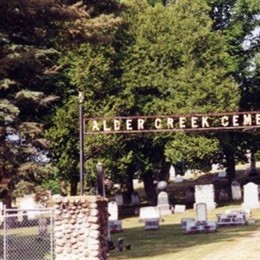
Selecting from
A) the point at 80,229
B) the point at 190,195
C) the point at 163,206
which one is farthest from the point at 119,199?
the point at 80,229

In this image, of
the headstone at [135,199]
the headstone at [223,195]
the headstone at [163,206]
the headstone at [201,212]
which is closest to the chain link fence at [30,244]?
the headstone at [201,212]

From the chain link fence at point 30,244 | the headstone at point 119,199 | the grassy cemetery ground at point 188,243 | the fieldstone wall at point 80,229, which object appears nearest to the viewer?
the fieldstone wall at point 80,229

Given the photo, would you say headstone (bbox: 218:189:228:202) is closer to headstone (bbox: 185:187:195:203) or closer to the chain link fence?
headstone (bbox: 185:187:195:203)

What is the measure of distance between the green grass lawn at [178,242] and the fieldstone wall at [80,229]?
274 centimetres

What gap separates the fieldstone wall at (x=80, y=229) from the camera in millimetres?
17750

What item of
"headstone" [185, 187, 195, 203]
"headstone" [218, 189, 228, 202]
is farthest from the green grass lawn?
"headstone" [185, 187, 195, 203]

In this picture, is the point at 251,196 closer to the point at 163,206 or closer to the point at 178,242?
the point at 163,206

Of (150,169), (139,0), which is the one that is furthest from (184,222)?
(139,0)

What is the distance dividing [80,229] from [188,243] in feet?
20.9

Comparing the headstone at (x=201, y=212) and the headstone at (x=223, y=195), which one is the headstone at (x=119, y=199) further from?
the headstone at (x=201, y=212)

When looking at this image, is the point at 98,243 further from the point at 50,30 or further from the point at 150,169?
the point at 150,169

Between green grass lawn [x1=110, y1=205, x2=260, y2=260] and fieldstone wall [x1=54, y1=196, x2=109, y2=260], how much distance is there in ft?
9.00

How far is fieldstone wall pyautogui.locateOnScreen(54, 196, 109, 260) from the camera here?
17750 mm

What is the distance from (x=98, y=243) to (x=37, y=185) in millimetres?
13650
